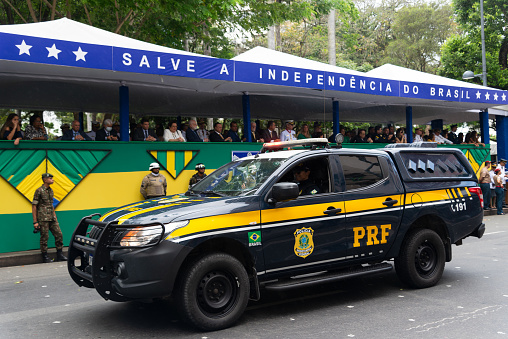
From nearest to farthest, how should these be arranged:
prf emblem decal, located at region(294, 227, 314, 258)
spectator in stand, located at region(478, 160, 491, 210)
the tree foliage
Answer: prf emblem decal, located at region(294, 227, 314, 258), spectator in stand, located at region(478, 160, 491, 210), the tree foliage

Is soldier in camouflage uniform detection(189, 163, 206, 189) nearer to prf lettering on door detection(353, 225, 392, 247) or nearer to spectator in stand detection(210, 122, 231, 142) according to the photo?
spectator in stand detection(210, 122, 231, 142)

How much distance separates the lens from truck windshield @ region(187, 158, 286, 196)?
5695mm

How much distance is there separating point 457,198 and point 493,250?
3.35 metres

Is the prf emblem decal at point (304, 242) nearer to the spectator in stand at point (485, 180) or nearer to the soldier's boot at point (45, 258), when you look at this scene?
the soldier's boot at point (45, 258)

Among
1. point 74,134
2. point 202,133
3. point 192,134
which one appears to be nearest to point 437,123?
point 202,133

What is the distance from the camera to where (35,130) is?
1104 centimetres

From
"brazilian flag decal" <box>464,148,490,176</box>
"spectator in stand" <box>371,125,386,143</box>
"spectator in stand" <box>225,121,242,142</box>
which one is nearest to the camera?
"spectator in stand" <box>225,121,242,142</box>

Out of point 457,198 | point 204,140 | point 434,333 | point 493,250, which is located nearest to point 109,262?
point 434,333

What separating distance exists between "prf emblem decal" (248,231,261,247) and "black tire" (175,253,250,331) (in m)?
0.26

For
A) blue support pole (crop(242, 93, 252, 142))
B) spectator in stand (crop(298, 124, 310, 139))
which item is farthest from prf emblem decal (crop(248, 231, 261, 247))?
spectator in stand (crop(298, 124, 310, 139))

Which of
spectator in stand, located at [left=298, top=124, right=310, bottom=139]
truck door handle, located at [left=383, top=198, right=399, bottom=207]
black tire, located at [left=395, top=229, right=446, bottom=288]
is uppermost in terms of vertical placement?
spectator in stand, located at [left=298, top=124, right=310, bottom=139]

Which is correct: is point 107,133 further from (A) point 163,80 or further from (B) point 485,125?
(B) point 485,125

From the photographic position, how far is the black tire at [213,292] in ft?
15.9

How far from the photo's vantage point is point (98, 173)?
10.9 meters
